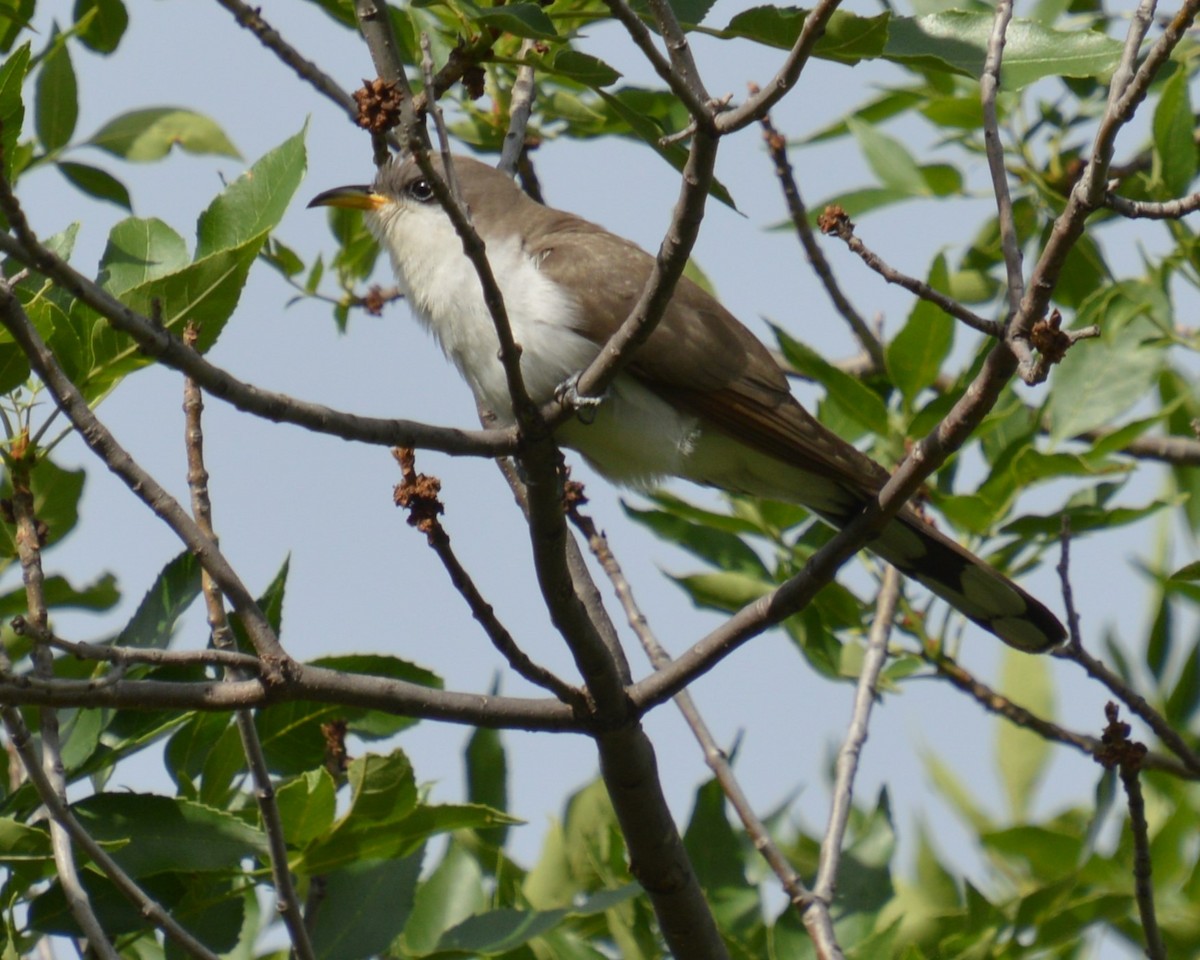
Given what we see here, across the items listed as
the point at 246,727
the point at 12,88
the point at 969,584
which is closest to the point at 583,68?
the point at 12,88

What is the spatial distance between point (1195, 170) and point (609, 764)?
2.32 meters

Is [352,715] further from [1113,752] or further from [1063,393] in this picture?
[1063,393]

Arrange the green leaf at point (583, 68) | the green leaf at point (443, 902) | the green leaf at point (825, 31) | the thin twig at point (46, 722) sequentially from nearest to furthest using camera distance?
1. the green leaf at point (825, 31)
2. the green leaf at point (583, 68)
3. the thin twig at point (46, 722)
4. the green leaf at point (443, 902)

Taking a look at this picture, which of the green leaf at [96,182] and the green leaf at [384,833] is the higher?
the green leaf at [96,182]

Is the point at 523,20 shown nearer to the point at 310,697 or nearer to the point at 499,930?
the point at 310,697

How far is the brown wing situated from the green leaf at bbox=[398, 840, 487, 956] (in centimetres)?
134

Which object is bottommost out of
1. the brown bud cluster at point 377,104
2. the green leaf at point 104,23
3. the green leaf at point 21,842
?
the green leaf at point 21,842

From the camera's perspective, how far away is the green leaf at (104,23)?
370 cm

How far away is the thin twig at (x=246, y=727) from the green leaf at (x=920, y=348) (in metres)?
2.15

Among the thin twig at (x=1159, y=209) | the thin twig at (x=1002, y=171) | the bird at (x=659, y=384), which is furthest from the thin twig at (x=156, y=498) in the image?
the thin twig at (x=1159, y=209)

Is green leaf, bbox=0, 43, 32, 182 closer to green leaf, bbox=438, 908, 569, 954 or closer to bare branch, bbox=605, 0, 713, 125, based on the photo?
bare branch, bbox=605, 0, 713, 125

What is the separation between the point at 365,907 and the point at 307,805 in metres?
0.43

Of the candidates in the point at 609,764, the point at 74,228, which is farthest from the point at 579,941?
the point at 74,228

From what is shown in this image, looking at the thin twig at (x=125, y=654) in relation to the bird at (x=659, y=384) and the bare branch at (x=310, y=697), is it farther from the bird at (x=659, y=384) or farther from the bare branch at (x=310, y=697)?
the bird at (x=659, y=384)
